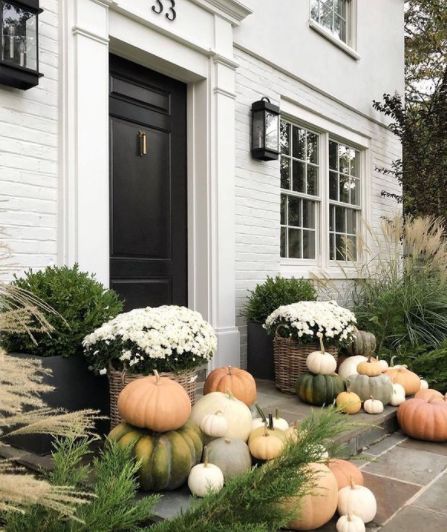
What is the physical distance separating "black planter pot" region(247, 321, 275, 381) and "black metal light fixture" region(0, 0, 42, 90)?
8.34ft

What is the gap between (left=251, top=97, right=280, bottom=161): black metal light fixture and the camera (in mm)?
4758

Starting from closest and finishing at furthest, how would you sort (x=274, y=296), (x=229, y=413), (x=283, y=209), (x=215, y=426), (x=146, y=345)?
1. (x=215, y=426)
2. (x=229, y=413)
3. (x=146, y=345)
4. (x=274, y=296)
5. (x=283, y=209)

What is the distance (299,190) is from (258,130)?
117 centimetres

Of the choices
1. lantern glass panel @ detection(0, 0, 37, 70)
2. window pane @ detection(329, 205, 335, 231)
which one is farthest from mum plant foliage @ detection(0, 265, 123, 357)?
window pane @ detection(329, 205, 335, 231)

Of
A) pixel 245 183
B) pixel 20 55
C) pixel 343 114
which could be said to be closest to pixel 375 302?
pixel 245 183

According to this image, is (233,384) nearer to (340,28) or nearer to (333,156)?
(333,156)

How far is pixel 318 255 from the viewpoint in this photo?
235 inches

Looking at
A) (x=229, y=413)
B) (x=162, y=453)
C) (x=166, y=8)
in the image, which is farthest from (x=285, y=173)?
(x=162, y=453)

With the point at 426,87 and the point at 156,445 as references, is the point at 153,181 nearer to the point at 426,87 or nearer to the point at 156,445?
the point at 156,445

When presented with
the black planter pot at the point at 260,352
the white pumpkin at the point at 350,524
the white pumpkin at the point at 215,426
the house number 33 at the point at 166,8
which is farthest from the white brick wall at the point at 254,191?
the white pumpkin at the point at 350,524

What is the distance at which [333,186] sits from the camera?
6398 millimetres

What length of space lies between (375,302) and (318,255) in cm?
119

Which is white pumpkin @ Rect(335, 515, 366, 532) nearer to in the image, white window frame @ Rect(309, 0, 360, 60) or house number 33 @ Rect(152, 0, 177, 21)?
house number 33 @ Rect(152, 0, 177, 21)

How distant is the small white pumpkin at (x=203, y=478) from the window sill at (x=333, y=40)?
197 inches
